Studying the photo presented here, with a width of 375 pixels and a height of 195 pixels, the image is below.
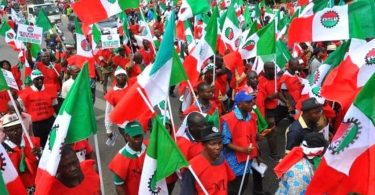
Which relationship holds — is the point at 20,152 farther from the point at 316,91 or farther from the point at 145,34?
the point at 145,34

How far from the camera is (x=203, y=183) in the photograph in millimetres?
3789

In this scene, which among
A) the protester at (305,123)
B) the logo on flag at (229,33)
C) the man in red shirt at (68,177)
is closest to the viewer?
the man in red shirt at (68,177)

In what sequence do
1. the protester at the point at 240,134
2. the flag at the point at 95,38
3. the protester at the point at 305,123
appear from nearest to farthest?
1. the protester at the point at 305,123
2. the protester at the point at 240,134
3. the flag at the point at 95,38

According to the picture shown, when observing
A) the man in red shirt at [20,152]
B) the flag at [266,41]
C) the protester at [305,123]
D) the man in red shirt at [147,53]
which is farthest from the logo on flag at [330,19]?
the man in red shirt at [147,53]

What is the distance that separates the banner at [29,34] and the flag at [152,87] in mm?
6153

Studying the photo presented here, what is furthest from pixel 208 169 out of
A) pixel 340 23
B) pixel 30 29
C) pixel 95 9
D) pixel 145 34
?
pixel 145 34

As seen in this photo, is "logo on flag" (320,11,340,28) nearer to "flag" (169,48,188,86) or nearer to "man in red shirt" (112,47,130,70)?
"flag" (169,48,188,86)

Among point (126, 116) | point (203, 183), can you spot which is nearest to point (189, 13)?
point (126, 116)

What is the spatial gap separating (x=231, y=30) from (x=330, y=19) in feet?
11.9

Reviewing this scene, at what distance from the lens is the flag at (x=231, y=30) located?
8.79 metres

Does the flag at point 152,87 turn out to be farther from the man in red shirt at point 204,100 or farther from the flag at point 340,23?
the flag at point 340,23

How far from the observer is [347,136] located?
3.19 m

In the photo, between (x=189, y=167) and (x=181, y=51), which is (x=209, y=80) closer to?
(x=189, y=167)

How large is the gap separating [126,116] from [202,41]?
2.93 metres
